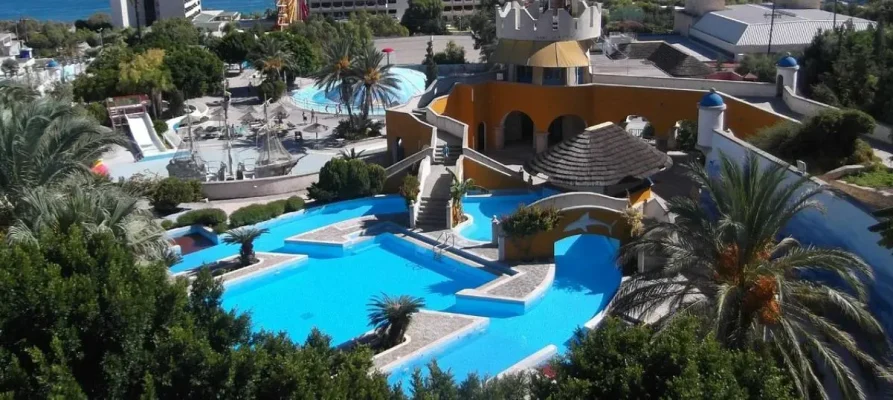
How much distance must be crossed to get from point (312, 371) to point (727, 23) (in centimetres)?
4851

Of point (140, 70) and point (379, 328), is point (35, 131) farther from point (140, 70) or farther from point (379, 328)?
point (140, 70)

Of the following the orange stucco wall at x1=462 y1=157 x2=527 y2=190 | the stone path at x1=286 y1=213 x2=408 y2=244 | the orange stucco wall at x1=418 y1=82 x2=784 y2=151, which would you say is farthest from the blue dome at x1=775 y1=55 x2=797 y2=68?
the stone path at x1=286 y1=213 x2=408 y2=244

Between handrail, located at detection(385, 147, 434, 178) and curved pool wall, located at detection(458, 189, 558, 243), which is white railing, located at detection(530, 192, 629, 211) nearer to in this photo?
curved pool wall, located at detection(458, 189, 558, 243)

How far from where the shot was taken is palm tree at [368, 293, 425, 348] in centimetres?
1873

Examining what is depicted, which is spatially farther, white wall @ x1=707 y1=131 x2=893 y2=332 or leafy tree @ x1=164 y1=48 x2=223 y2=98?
leafy tree @ x1=164 y1=48 x2=223 y2=98

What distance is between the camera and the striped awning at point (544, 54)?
3412cm

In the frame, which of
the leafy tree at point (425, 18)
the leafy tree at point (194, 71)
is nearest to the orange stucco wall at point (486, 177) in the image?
the leafy tree at point (194, 71)

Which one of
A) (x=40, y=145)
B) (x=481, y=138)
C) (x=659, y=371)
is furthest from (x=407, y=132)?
(x=659, y=371)

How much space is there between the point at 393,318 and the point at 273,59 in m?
32.3

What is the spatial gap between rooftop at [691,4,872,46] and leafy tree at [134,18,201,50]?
33.3m

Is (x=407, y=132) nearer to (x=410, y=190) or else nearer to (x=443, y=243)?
(x=410, y=190)

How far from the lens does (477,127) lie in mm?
36500

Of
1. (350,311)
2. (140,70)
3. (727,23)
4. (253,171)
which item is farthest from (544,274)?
(727,23)

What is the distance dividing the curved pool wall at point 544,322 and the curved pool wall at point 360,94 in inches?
801
